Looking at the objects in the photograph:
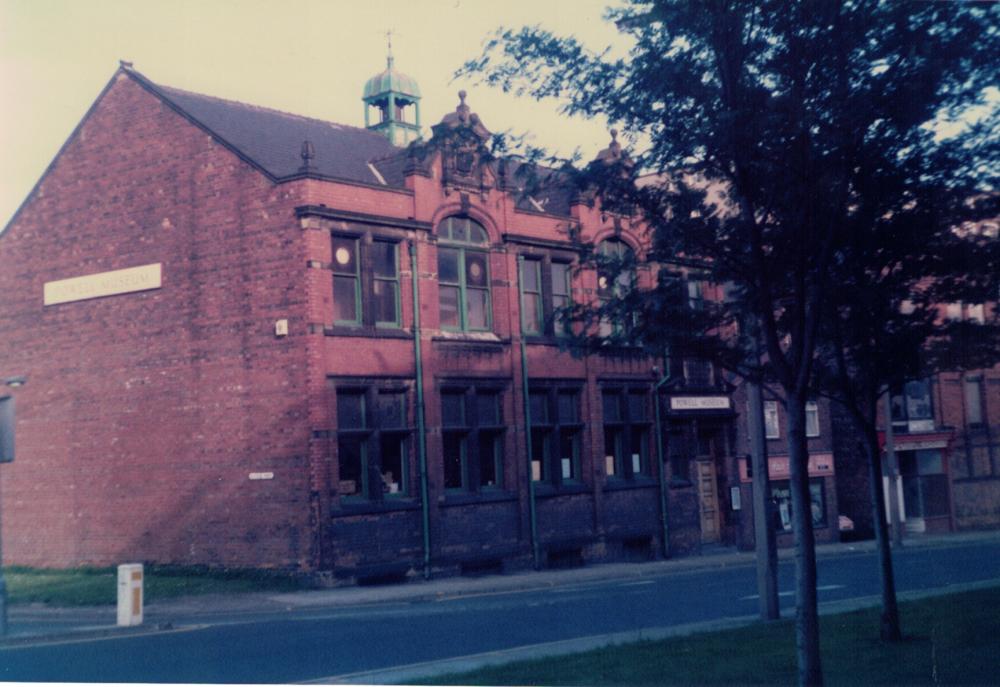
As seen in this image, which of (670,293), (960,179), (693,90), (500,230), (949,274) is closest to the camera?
(693,90)

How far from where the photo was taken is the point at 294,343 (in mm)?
25328

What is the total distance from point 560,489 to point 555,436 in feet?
4.70

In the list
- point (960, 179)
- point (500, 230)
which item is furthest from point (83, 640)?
point (500, 230)

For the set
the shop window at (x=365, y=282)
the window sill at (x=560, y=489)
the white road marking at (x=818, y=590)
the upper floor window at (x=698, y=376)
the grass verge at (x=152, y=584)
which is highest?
the shop window at (x=365, y=282)

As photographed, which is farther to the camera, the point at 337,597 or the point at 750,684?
the point at 337,597

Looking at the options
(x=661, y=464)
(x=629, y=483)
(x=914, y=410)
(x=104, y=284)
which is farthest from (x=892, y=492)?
(x=104, y=284)

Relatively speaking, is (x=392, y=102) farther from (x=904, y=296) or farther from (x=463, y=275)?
(x=904, y=296)

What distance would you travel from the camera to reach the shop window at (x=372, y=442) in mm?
25922

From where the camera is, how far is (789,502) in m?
39.0

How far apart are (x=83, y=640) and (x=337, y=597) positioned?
23.3ft

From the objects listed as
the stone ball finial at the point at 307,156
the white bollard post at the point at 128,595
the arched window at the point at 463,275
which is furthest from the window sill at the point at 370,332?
the white bollard post at the point at 128,595

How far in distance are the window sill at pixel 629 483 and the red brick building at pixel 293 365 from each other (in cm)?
7

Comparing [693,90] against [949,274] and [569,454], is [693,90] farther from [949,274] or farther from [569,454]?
[569,454]

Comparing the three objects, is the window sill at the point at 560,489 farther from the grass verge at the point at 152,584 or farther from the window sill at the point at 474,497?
the grass verge at the point at 152,584
